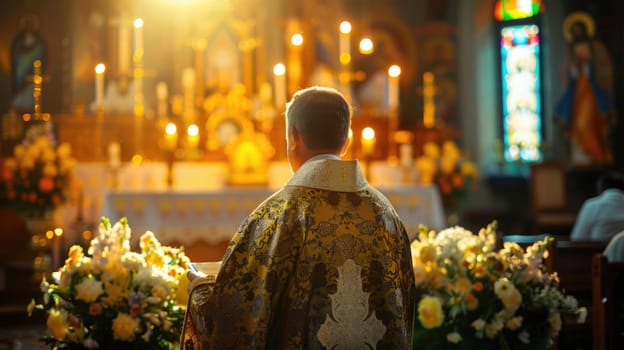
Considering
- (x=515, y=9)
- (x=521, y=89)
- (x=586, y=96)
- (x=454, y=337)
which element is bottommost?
(x=454, y=337)

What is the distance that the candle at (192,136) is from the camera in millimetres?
8562

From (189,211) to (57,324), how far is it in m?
4.54

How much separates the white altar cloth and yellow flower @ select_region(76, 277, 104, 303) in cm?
436

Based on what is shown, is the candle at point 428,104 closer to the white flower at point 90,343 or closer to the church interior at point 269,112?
the church interior at point 269,112

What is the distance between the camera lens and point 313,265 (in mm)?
2955

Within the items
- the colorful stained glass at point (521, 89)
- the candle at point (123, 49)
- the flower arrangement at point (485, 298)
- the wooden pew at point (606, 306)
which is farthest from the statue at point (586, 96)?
the flower arrangement at point (485, 298)

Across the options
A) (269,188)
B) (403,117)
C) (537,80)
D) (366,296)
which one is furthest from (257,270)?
(537,80)

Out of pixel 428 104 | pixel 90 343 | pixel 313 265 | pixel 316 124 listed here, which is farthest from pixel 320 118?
pixel 428 104

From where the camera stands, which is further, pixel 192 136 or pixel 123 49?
pixel 123 49

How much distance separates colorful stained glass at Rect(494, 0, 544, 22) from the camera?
44.5 feet

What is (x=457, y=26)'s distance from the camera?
43.5 feet

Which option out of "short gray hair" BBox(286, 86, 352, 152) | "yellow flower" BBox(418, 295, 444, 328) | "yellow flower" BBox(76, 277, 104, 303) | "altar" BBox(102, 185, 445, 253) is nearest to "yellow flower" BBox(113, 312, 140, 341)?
"yellow flower" BBox(76, 277, 104, 303)

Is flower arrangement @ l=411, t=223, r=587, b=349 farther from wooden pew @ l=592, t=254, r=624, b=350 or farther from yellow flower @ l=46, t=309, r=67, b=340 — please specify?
yellow flower @ l=46, t=309, r=67, b=340

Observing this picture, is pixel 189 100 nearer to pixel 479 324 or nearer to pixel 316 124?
pixel 479 324
